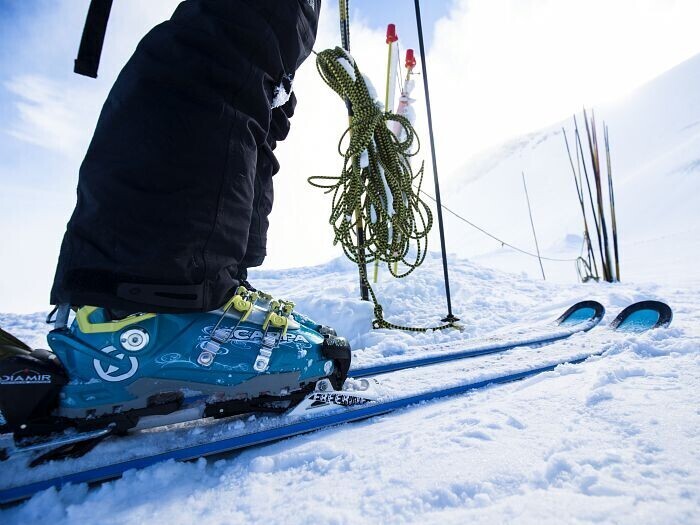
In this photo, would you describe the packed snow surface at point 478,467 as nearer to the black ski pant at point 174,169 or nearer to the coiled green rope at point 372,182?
the black ski pant at point 174,169

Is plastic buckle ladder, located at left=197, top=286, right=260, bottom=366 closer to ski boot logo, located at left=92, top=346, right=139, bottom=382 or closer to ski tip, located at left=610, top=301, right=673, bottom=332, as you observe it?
ski boot logo, located at left=92, top=346, right=139, bottom=382

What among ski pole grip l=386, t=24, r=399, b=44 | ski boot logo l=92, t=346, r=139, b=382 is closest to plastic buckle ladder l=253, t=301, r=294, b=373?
ski boot logo l=92, t=346, r=139, b=382

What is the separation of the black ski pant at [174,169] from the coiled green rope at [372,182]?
137 cm

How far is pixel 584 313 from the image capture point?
2135 mm

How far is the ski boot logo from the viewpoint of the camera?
0.83 metres

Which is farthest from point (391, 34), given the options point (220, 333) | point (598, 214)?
point (598, 214)

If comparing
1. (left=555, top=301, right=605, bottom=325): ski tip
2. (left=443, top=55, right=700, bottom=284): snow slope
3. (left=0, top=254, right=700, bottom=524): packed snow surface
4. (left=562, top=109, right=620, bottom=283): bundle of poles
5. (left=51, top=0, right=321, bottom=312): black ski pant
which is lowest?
(left=0, top=254, right=700, bottom=524): packed snow surface

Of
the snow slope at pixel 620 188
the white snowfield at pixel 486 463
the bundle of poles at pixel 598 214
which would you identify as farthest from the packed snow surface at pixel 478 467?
the snow slope at pixel 620 188

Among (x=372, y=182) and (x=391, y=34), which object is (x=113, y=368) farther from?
(x=391, y=34)

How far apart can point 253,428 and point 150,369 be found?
10.6 inches

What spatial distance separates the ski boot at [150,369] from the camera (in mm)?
798

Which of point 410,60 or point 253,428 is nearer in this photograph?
point 253,428

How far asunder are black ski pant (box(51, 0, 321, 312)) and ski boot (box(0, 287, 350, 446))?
0.08m

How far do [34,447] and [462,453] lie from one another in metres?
0.83
